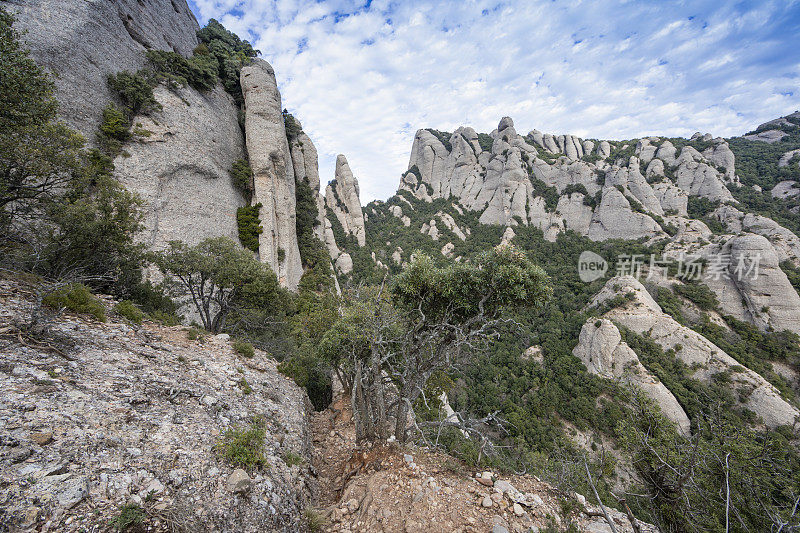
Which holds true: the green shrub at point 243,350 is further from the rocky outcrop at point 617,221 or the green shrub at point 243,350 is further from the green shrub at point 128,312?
the rocky outcrop at point 617,221

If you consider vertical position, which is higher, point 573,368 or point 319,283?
point 319,283

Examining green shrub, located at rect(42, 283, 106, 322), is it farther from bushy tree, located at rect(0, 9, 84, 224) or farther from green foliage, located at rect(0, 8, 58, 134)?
green foliage, located at rect(0, 8, 58, 134)

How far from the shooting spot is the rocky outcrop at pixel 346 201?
55500 mm

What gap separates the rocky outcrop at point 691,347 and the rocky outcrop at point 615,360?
2681 millimetres

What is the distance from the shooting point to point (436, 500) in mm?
5289

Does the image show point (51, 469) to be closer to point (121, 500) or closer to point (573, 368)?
point (121, 500)

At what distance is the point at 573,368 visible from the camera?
2884 cm

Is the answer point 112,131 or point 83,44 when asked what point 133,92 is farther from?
point 112,131

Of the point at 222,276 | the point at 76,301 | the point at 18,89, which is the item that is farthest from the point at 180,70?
the point at 76,301

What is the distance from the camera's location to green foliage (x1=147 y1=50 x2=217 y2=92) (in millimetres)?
22141

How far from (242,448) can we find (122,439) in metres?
1.77

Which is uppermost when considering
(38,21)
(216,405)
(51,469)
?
(38,21)

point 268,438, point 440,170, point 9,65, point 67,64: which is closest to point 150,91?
point 67,64

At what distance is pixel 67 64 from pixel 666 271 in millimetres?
59447
